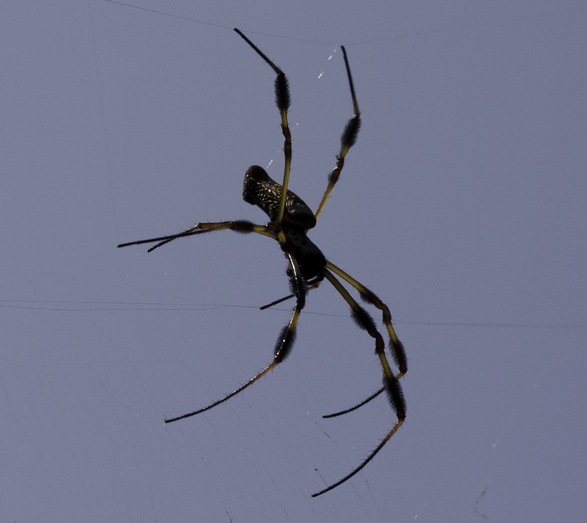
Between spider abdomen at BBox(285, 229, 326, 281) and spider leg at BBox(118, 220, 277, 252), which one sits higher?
→ spider leg at BBox(118, 220, 277, 252)

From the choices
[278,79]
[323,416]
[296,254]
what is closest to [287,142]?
[278,79]

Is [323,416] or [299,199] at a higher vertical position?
[299,199]

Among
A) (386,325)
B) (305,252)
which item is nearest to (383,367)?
(386,325)

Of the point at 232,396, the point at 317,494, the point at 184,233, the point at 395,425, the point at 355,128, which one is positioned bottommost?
the point at 317,494

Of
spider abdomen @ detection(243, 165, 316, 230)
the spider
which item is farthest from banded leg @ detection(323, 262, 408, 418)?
spider abdomen @ detection(243, 165, 316, 230)

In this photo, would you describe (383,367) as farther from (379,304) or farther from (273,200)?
(273,200)

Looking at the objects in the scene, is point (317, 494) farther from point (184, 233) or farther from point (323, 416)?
point (184, 233)

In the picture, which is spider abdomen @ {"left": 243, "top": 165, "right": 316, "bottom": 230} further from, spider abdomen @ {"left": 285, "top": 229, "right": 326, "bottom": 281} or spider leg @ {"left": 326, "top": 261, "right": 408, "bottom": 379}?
spider leg @ {"left": 326, "top": 261, "right": 408, "bottom": 379}

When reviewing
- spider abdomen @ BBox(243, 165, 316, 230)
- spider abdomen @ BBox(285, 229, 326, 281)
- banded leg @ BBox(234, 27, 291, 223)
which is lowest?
spider abdomen @ BBox(285, 229, 326, 281)

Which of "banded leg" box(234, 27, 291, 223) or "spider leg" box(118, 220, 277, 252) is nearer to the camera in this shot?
"spider leg" box(118, 220, 277, 252)
